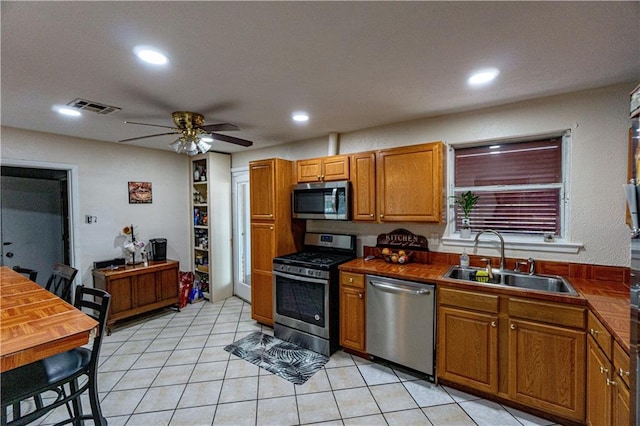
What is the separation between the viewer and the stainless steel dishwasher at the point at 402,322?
7.92 feet

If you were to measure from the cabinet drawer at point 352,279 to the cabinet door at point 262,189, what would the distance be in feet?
3.66

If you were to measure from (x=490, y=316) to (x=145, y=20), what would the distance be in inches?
111

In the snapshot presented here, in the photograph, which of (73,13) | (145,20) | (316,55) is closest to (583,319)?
(316,55)

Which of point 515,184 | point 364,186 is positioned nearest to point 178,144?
point 364,186

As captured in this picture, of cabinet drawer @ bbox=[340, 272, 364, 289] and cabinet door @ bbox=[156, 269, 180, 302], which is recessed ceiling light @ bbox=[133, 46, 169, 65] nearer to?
cabinet drawer @ bbox=[340, 272, 364, 289]

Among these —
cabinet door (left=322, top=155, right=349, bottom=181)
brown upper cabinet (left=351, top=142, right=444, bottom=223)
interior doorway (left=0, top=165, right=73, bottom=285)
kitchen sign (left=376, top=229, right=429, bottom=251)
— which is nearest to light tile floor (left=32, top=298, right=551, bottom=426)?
kitchen sign (left=376, top=229, right=429, bottom=251)

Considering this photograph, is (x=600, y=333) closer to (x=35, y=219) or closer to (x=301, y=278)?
(x=301, y=278)

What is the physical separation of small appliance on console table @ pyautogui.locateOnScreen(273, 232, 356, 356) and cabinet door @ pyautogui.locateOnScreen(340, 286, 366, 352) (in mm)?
90

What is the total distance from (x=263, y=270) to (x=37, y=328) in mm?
2209

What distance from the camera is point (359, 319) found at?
9.21 feet

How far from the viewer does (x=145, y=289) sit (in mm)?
3832

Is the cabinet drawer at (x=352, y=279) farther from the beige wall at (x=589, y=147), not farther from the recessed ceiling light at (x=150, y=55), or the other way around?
the recessed ceiling light at (x=150, y=55)

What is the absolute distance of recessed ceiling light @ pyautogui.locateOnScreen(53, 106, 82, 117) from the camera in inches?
103

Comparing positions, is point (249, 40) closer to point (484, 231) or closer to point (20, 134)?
point (484, 231)
